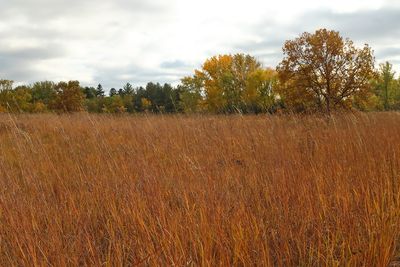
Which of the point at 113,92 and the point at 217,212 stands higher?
the point at 113,92

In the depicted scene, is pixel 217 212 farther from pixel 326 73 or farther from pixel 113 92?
pixel 113 92

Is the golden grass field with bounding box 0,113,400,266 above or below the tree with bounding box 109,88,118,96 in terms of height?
below

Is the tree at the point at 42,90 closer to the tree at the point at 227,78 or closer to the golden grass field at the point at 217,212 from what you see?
the tree at the point at 227,78

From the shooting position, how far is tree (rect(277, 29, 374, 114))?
516 inches

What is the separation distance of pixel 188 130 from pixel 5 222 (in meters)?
3.75

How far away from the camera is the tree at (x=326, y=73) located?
43.0 ft

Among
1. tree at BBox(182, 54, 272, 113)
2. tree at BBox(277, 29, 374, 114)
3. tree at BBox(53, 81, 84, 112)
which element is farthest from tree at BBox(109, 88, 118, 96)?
tree at BBox(277, 29, 374, 114)

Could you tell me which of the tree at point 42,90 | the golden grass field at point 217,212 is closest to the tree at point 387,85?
the golden grass field at point 217,212

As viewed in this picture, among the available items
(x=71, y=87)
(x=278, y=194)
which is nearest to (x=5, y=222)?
(x=278, y=194)

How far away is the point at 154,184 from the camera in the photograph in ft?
8.98

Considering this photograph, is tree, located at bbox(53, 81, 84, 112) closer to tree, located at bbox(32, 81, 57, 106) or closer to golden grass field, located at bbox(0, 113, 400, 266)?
golden grass field, located at bbox(0, 113, 400, 266)

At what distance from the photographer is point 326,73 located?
1330 centimetres

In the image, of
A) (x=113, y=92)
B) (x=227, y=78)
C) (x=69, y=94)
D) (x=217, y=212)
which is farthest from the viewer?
(x=113, y=92)

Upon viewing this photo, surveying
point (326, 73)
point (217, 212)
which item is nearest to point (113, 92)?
point (326, 73)
